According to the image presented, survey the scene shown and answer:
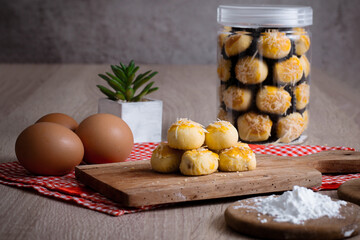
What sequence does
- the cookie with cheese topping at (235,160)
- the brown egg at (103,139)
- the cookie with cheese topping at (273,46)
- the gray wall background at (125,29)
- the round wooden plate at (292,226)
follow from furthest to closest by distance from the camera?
the gray wall background at (125,29) → the cookie with cheese topping at (273,46) → the brown egg at (103,139) → the cookie with cheese topping at (235,160) → the round wooden plate at (292,226)

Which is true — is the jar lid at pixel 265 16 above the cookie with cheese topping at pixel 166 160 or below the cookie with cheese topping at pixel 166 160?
above

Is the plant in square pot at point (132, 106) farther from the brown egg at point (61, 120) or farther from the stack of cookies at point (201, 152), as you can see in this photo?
the stack of cookies at point (201, 152)

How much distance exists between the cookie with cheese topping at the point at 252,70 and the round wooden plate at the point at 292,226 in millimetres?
587

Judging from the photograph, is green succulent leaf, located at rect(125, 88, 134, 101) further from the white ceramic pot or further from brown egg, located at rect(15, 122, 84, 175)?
brown egg, located at rect(15, 122, 84, 175)

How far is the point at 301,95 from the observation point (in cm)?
146

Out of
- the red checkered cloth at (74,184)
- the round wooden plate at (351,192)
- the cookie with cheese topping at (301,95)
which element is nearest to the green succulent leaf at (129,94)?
the red checkered cloth at (74,184)

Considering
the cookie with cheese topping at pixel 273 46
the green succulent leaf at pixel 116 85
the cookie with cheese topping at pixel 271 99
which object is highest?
the cookie with cheese topping at pixel 273 46

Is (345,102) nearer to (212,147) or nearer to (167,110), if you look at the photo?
(167,110)

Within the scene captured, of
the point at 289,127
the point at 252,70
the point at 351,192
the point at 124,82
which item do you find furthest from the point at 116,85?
the point at 351,192

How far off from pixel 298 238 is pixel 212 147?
31cm

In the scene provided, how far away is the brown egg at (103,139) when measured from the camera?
47.6 inches

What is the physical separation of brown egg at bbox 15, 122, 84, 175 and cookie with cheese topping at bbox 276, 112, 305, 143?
1.76ft

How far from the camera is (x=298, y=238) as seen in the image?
81 cm

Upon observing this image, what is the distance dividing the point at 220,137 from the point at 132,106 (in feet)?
1.49
